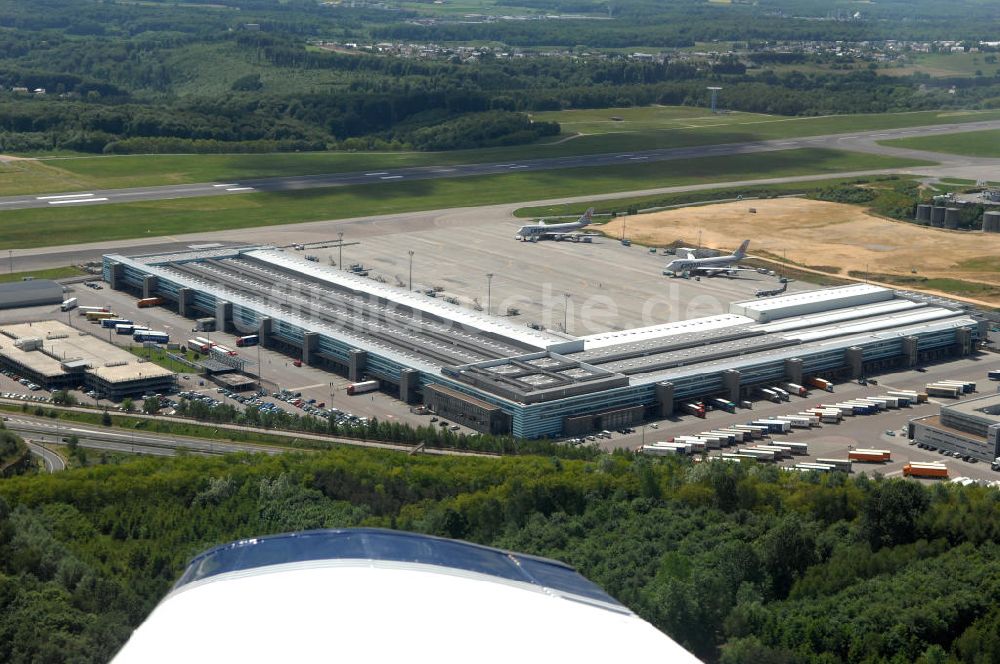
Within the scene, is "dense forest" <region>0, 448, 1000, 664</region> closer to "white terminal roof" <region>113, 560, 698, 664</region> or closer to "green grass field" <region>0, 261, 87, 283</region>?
"white terminal roof" <region>113, 560, 698, 664</region>

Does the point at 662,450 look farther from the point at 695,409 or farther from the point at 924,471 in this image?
the point at 924,471

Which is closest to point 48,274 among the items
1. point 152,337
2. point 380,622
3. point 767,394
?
point 152,337

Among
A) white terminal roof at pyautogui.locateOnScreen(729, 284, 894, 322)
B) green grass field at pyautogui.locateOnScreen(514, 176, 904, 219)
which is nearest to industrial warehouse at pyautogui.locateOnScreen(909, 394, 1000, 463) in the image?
white terminal roof at pyautogui.locateOnScreen(729, 284, 894, 322)

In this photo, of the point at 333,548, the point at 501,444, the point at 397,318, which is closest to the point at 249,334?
the point at 397,318

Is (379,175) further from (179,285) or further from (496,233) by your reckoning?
(179,285)

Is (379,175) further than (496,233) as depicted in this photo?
Yes

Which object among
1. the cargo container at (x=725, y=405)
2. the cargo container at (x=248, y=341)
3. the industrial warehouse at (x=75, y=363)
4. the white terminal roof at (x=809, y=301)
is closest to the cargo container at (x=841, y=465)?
the cargo container at (x=725, y=405)
